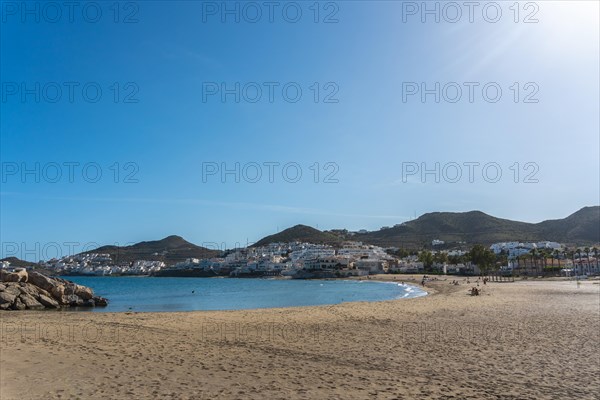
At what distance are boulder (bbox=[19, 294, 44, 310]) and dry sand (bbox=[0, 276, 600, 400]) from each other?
15.6m

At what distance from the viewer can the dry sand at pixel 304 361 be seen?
336 inches

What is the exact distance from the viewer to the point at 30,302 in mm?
31844

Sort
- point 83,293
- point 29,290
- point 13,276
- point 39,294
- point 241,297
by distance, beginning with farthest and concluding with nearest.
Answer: point 241,297
point 83,293
point 13,276
point 39,294
point 29,290

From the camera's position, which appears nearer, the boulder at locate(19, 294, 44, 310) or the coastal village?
the boulder at locate(19, 294, 44, 310)

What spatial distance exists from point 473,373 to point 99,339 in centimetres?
1150

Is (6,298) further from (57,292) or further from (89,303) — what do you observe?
(89,303)

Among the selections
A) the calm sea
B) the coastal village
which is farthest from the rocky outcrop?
the coastal village

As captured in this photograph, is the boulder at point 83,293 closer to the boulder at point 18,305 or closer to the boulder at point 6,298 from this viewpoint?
the boulder at point 18,305

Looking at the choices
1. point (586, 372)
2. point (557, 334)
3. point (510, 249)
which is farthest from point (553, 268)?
point (586, 372)

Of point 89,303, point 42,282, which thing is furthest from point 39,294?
point 89,303

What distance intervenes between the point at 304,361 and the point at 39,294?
31.0 metres

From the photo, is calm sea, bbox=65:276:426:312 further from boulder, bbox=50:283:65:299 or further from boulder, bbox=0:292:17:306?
boulder, bbox=0:292:17:306

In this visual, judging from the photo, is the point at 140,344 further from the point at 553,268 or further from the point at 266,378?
the point at 553,268

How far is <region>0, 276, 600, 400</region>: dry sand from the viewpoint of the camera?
8523 millimetres
